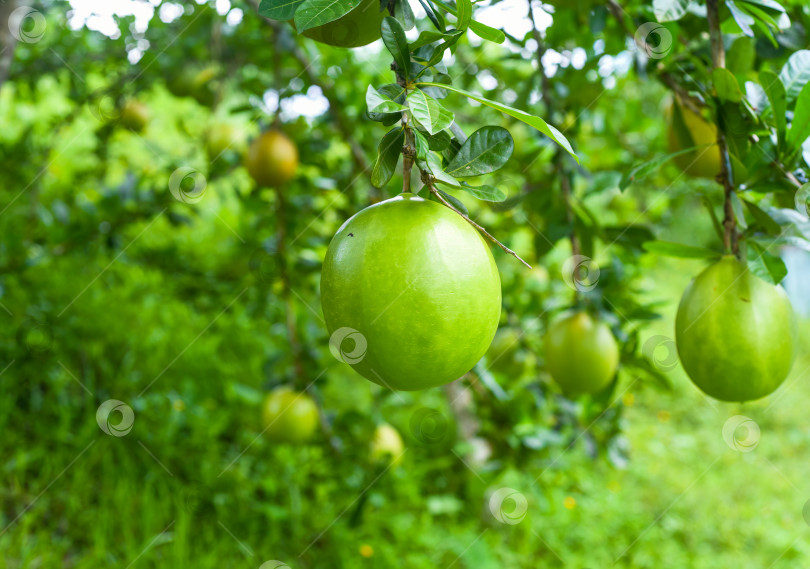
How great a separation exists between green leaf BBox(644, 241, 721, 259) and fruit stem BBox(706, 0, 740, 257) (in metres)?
0.02

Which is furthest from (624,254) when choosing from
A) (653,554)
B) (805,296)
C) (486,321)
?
(805,296)

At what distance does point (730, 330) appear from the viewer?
728 millimetres

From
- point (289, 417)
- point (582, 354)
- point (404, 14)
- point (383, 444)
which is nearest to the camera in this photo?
point (404, 14)

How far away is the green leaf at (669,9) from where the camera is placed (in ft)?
2.27

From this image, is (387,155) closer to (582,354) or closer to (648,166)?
(648,166)

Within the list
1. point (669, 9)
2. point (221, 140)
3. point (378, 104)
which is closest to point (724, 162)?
point (669, 9)

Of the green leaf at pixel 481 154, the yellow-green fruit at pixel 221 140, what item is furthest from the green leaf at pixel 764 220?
the yellow-green fruit at pixel 221 140

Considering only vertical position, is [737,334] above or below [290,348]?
above

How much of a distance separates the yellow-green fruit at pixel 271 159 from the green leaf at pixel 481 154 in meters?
1.06

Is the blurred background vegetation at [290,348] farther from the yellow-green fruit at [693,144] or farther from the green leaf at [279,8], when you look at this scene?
the green leaf at [279,8]

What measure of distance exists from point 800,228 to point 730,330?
0.13 meters

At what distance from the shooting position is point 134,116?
2150mm

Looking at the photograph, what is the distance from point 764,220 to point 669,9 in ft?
0.86

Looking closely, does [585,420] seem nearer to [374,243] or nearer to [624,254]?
[624,254]
